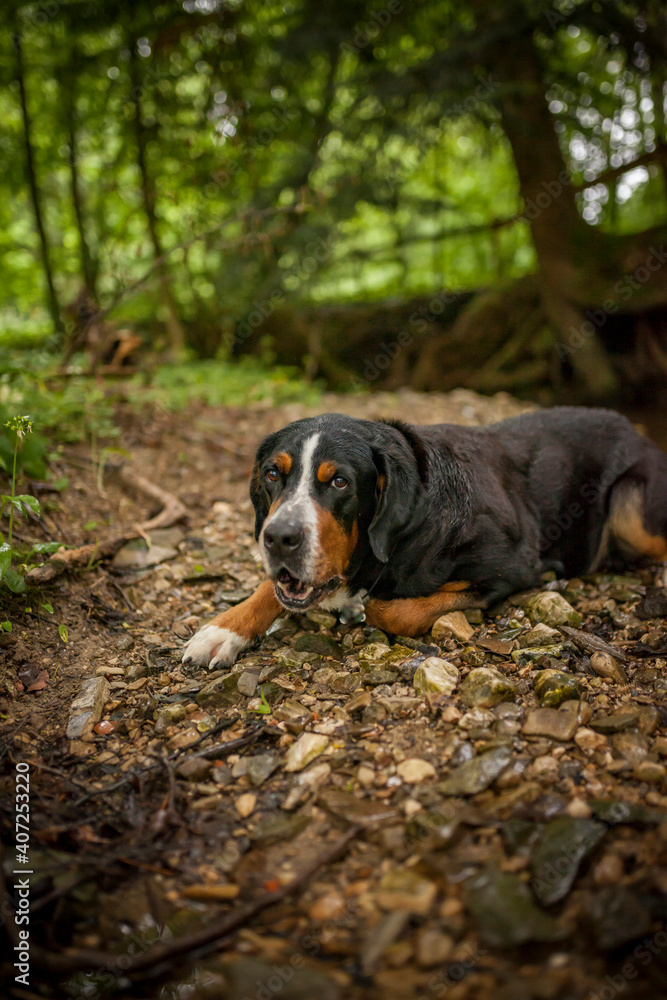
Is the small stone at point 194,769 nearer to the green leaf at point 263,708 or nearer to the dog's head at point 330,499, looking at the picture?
the green leaf at point 263,708

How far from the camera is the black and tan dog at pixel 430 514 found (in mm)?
3152

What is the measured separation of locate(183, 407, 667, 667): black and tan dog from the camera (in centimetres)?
315

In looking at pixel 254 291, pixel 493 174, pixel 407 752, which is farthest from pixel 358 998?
pixel 493 174

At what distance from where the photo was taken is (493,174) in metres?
14.3

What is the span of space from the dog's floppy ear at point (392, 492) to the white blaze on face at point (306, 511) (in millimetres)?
384

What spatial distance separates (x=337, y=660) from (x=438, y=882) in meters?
1.44

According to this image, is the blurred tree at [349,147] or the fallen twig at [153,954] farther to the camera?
the blurred tree at [349,147]

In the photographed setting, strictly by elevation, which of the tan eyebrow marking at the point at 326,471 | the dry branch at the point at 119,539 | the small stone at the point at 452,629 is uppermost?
the tan eyebrow marking at the point at 326,471

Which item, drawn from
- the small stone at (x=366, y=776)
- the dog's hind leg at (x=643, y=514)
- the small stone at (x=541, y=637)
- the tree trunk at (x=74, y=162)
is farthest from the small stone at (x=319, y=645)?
the tree trunk at (x=74, y=162)

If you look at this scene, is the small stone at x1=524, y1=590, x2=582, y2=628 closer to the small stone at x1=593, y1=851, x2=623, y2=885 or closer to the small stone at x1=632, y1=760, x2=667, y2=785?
the small stone at x1=632, y1=760, x2=667, y2=785

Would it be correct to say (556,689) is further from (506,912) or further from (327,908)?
(327,908)

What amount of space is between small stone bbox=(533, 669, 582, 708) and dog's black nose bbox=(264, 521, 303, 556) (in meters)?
1.31

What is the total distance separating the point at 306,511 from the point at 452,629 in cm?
110

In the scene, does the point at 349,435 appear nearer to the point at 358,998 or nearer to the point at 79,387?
the point at 358,998
